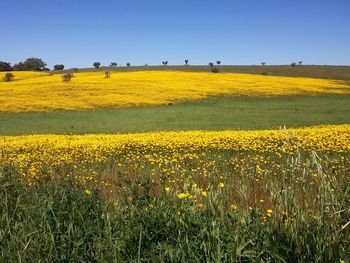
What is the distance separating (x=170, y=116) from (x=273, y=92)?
20654mm

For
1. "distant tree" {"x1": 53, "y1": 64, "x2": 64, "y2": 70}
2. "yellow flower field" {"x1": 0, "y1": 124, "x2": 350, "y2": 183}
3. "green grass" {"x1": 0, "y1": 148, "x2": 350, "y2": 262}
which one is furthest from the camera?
"distant tree" {"x1": 53, "y1": 64, "x2": 64, "y2": 70}

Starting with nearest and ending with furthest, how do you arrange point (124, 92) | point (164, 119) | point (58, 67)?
point (164, 119)
point (124, 92)
point (58, 67)

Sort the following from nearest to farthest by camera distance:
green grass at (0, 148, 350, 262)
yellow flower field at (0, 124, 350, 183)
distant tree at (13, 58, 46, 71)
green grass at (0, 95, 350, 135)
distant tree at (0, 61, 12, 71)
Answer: green grass at (0, 148, 350, 262)
yellow flower field at (0, 124, 350, 183)
green grass at (0, 95, 350, 135)
distant tree at (0, 61, 12, 71)
distant tree at (13, 58, 46, 71)

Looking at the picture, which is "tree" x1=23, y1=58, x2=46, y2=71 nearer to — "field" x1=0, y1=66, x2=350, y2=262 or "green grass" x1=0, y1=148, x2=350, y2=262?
"field" x1=0, y1=66, x2=350, y2=262

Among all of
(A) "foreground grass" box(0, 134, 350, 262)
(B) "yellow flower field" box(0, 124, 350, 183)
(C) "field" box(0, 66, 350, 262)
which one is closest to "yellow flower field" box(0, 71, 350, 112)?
(B) "yellow flower field" box(0, 124, 350, 183)

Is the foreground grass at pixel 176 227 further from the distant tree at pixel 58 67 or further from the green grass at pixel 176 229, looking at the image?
the distant tree at pixel 58 67

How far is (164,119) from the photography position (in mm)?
27344

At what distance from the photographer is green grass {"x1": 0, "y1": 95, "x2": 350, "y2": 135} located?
77.1 ft

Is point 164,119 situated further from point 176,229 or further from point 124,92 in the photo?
point 176,229

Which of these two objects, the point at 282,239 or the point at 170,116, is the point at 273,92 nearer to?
the point at 170,116

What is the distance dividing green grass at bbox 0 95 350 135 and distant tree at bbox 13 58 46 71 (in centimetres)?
7596

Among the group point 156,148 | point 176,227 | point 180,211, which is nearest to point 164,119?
point 156,148

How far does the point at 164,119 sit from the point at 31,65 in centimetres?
8569

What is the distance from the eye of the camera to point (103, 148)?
13.9m
